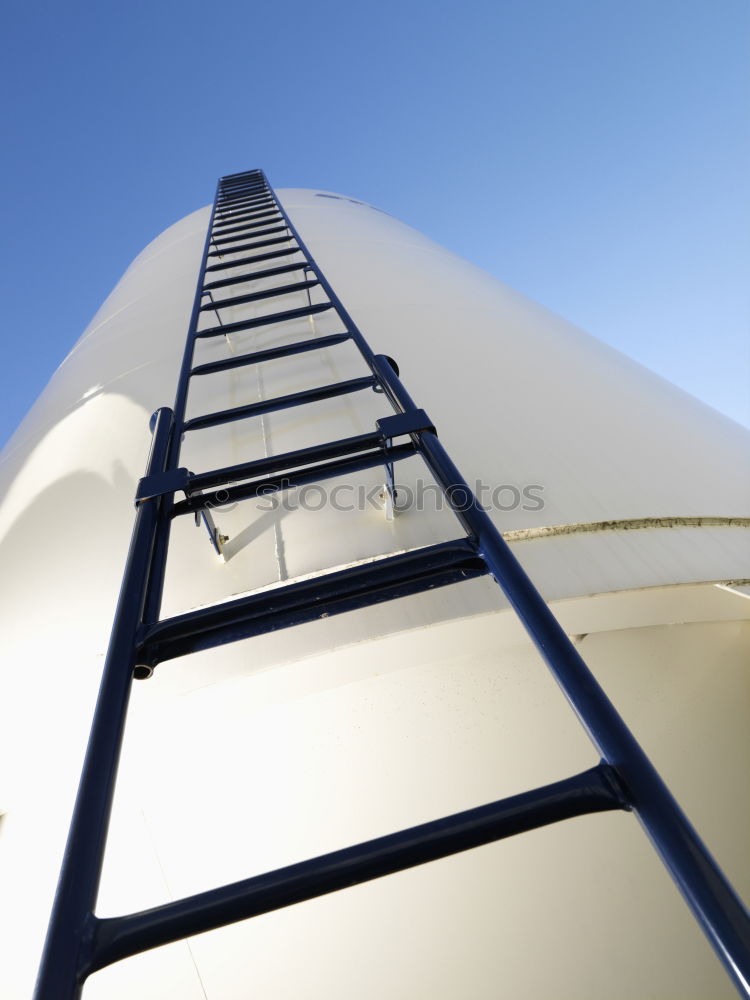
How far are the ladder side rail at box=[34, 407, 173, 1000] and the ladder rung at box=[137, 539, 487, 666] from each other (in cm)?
4

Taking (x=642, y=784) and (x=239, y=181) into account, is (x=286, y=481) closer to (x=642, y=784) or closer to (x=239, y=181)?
(x=642, y=784)

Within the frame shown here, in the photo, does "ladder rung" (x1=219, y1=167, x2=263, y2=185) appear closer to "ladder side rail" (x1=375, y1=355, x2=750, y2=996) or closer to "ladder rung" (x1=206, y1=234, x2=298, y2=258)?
"ladder rung" (x1=206, y1=234, x2=298, y2=258)

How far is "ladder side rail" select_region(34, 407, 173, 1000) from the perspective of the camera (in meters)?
0.47

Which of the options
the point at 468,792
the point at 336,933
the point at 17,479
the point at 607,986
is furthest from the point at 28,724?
the point at 607,986

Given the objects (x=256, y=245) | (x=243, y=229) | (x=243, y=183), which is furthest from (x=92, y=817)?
(x=243, y=183)

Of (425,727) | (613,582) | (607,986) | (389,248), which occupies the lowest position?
(607,986)

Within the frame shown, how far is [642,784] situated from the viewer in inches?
20.7

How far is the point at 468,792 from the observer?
1.18 m

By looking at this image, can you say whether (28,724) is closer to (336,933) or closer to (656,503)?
(336,933)

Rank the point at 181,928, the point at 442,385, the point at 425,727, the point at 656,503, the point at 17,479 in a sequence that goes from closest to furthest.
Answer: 1. the point at 181,928
2. the point at 425,727
3. the point at 656,503
4. the point at 442,385
5. the point at 17,479

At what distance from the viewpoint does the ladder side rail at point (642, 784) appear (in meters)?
0.44

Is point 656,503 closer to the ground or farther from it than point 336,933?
farther from it

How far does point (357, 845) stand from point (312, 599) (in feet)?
1.16

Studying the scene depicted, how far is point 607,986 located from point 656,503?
3.29ft
